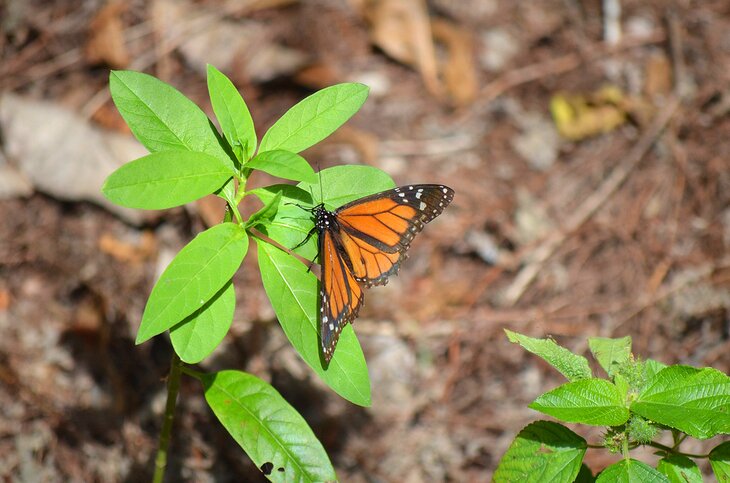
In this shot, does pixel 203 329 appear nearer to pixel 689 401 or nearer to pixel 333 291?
pixel 333 291

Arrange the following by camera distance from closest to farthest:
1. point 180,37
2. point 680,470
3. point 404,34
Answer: point 680,470 < point 180,37 < point 404,34

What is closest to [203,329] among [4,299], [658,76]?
[4,299]

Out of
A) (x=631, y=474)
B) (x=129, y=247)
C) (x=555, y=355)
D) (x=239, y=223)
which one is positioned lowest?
(x=631, y=474)

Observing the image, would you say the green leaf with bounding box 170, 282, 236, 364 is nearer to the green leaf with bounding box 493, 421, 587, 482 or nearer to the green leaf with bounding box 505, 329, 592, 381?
the green leaf with bounding box 505, 329, 592, 381

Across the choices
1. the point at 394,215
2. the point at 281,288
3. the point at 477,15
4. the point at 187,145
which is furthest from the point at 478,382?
the point at 477,15

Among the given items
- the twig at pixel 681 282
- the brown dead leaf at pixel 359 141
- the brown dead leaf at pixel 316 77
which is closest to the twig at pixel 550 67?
the brown dead leaf at pixel 359 141

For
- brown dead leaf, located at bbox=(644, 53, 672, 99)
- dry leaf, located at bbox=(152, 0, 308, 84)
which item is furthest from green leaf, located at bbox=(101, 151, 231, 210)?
brown dead leaf, located at bbox=(644, 53, 672, 99)
